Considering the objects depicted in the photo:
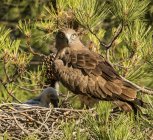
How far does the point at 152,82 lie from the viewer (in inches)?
375

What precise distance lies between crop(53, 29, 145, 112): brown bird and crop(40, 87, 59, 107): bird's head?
0.16 metres

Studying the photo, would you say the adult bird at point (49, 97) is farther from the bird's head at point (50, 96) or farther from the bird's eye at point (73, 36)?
the bird's eye at point (73, 36)

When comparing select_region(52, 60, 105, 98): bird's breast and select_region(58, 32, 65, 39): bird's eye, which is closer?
select_region(52, 60, 105, 98): bird's breast

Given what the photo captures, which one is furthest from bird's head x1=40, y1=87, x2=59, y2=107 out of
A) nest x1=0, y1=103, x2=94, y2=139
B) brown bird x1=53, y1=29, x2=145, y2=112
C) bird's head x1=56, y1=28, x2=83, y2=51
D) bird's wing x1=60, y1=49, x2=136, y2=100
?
nest x1=0, y1=103, x2=94, y2=139

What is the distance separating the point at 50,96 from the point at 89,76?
514 millimetres

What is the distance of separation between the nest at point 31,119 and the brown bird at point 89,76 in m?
0.41

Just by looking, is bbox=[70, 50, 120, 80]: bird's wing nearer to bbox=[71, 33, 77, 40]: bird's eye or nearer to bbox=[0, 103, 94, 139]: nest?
bbox=[71, 33, 77, 40]: bird's eye

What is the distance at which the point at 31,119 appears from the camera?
6.41 m

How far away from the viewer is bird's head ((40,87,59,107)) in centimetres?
735

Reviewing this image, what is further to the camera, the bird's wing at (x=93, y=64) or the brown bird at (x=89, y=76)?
the bird's wing at (x=93, y=64)

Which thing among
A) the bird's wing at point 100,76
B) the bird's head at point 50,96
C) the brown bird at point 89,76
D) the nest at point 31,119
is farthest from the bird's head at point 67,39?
the nest at point 31,119

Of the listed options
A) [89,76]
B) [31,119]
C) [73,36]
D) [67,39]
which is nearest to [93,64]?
[89,76]

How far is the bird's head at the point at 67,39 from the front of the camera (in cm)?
742

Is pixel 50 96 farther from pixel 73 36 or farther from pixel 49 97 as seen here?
pixel 73 36
